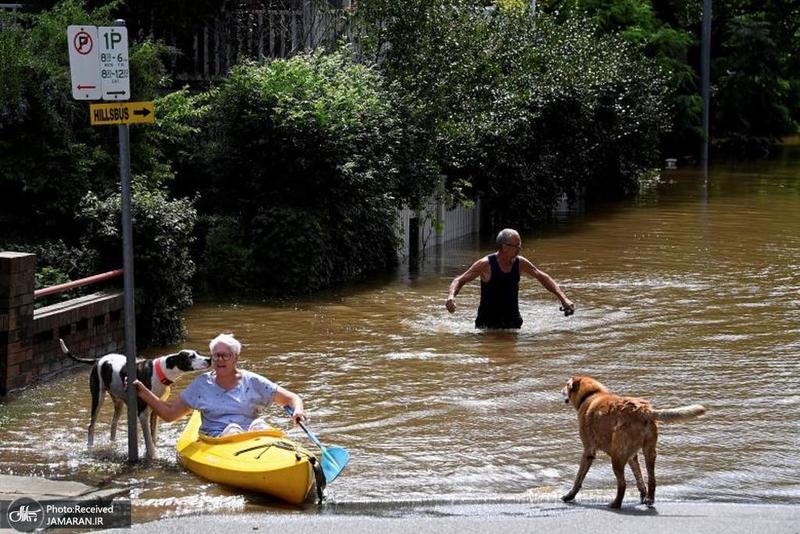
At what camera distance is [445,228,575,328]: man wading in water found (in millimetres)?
15055

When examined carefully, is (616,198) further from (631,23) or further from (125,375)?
(125,375)

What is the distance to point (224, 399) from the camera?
938 centimetres

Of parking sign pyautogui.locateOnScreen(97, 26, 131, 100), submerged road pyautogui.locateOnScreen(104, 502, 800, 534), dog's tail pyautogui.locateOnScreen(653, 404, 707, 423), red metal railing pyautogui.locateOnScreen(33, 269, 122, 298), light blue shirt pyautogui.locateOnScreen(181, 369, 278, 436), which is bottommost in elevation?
A: submerged road pyautogui.locateOnScreen(104, 502, 800, 534)

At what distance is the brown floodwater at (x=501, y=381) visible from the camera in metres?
9.27

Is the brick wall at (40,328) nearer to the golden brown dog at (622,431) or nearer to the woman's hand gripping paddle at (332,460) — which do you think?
the woman's hand gripping paddle at (332,460)

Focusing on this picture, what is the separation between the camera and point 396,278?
19734 millimetres

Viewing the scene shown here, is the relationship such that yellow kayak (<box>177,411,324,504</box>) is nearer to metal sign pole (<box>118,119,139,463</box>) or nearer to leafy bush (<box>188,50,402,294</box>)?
metal sign pole (<box>118,119,139,463</box>)

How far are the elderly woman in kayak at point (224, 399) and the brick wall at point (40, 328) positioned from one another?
2.69 meters

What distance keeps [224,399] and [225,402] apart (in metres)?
0.03

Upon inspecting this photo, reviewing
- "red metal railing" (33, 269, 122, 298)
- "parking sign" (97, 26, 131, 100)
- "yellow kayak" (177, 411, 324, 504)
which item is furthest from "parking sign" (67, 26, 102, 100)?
"red metal railing" (33, 269, 122, 298)

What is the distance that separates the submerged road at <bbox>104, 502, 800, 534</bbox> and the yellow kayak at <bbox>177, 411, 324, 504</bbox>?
10.5 inches

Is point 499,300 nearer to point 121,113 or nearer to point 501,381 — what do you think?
point 501,381

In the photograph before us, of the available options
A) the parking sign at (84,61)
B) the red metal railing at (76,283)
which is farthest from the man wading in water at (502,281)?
the parking sign at (84,61)
